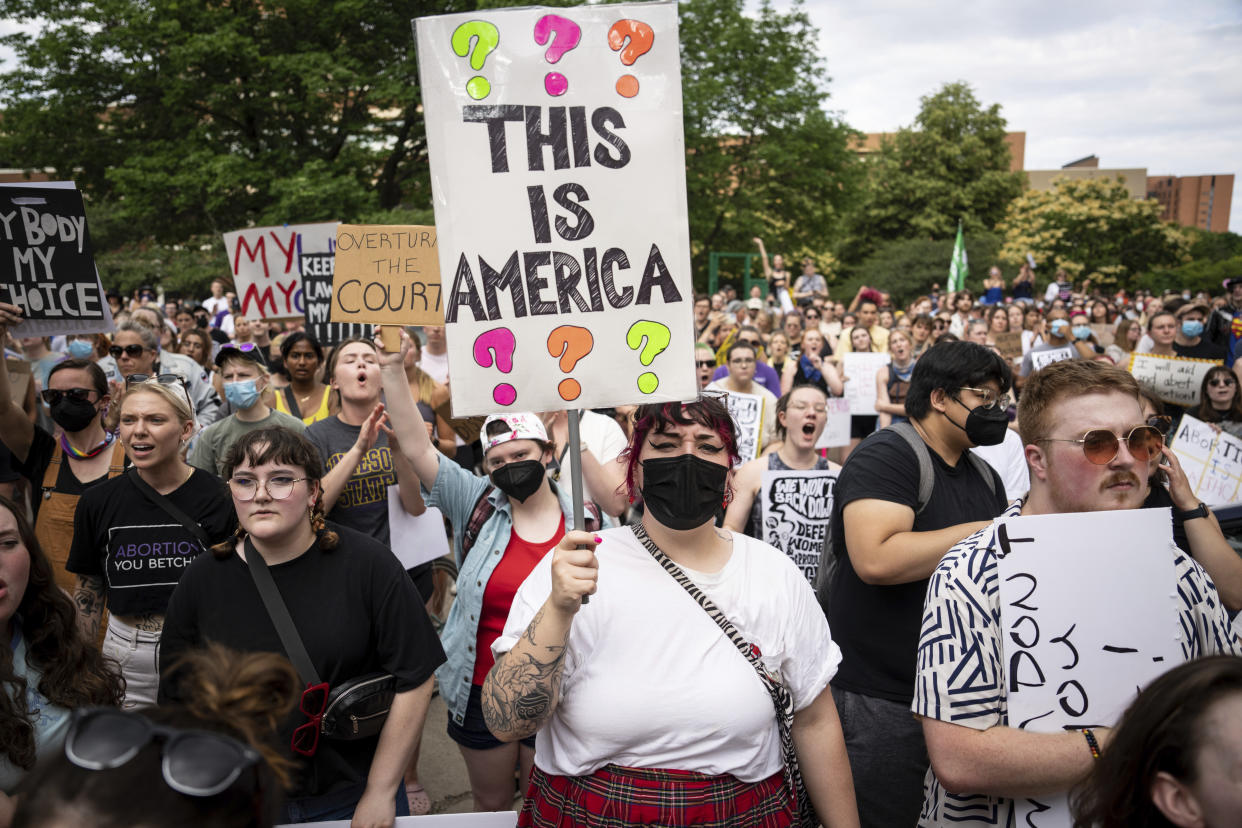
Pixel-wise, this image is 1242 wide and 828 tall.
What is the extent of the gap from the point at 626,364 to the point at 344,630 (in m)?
1.16

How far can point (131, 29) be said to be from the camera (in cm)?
1966

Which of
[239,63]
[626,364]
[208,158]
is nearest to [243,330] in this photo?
[626,364]

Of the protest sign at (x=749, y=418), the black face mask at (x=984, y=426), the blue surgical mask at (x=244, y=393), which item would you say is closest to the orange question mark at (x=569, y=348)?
the black face mask at (x=984, y=426)

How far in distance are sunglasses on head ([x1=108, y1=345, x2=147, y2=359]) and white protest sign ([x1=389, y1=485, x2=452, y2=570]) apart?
3208 millimetres

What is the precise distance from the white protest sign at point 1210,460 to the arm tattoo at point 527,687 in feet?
15.7

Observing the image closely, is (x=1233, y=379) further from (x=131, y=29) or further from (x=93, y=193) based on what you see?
(x=93, y=193)

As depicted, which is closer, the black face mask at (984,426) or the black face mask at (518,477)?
the black face mask at (984,426)

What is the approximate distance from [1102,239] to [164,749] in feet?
157

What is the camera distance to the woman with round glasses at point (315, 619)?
2.52 m

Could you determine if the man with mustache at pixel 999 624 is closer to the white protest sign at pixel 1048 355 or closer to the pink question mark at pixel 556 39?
the pink question mark at pixel 556 39

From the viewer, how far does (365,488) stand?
431cm

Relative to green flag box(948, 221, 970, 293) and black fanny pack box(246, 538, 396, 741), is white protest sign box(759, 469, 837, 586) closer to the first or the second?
black fanny pack box(246, 538, 396, 741)

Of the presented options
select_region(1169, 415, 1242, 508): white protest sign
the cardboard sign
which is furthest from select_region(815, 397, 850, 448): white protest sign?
the cardboard sign

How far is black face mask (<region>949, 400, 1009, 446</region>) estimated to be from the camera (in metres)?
2.83
